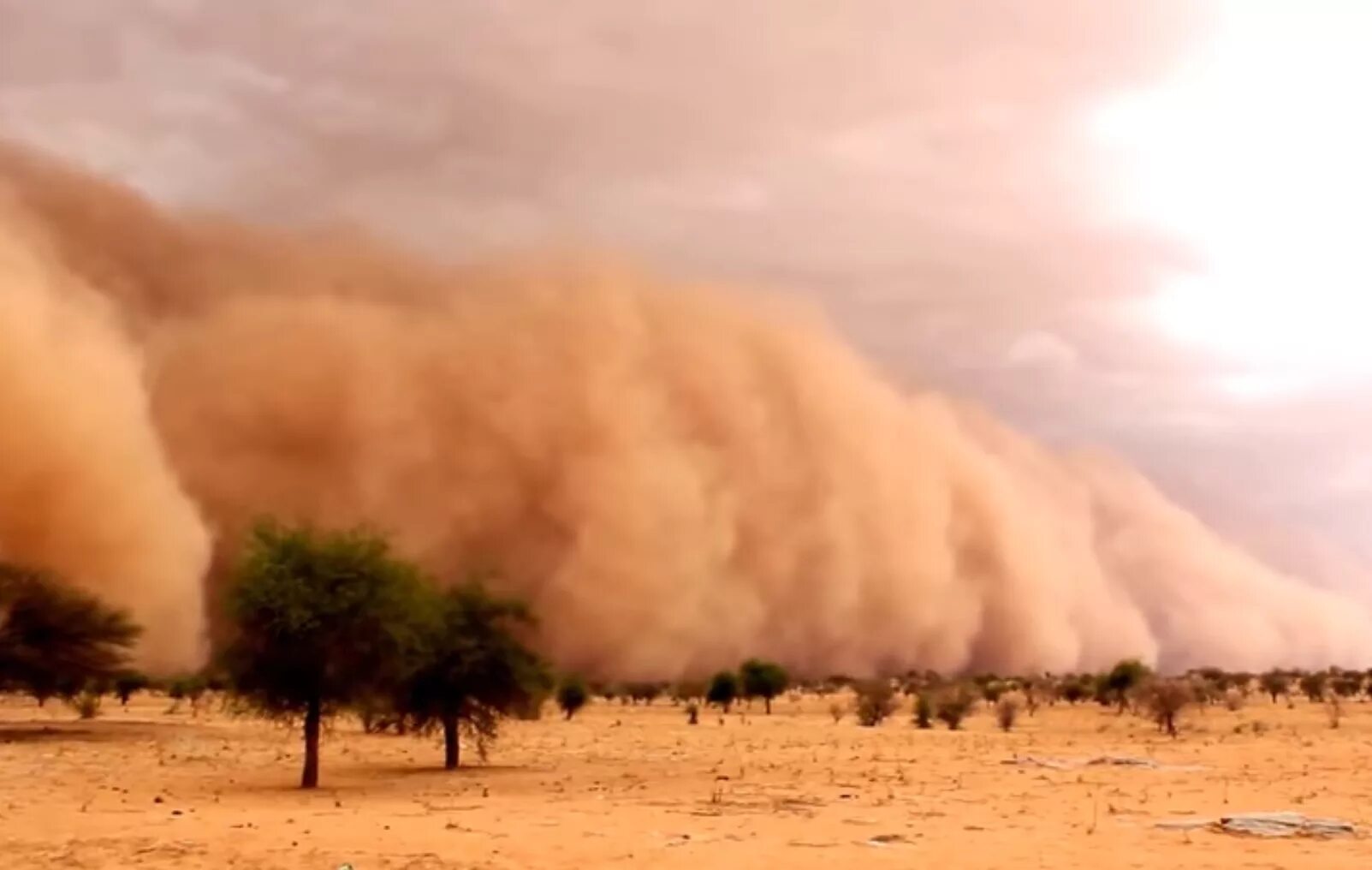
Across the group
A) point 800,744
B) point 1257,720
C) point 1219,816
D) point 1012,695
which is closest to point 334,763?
point 800,744

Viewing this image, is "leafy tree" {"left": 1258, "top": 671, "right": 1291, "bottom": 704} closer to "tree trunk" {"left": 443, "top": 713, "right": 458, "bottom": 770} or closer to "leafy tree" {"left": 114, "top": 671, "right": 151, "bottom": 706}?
"tree trunk" {"left": 443, "top": 713, "right": 458, "bottom": 770}

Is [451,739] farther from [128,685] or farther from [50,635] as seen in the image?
[128,685]

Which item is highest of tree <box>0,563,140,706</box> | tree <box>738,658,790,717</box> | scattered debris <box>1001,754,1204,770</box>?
tree <box>0,563,140,706</box>

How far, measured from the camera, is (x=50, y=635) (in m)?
29.1

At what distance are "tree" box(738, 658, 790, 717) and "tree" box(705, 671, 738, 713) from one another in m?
0.39

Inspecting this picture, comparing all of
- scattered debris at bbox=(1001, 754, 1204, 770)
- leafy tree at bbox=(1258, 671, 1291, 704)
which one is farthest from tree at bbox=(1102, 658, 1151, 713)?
scattered debris at bbox=(1001, 754, 1204, 770)

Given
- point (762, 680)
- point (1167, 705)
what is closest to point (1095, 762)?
point (1167, 705)

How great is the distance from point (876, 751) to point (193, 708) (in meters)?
23.0

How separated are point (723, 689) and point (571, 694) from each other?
32.3 feet

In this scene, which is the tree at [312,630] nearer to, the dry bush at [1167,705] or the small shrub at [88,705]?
the dry bush at [1167,705]

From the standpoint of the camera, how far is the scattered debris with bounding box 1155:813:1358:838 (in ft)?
39.0

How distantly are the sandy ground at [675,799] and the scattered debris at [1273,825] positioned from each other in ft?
0.93

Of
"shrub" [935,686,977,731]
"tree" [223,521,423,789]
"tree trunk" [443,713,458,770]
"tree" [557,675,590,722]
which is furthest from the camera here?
"tree" [557,675,590,722]

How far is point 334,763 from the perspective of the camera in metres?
21.8
